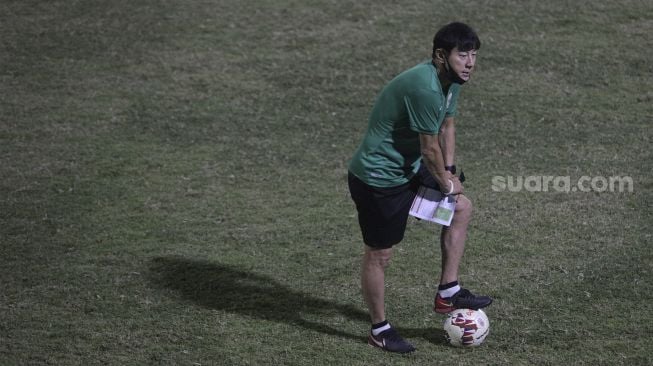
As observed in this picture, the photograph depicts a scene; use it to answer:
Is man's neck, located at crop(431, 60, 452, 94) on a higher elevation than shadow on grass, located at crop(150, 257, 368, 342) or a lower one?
higher

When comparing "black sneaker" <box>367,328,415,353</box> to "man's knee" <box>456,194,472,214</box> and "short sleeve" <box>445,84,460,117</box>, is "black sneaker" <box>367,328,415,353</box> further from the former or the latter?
"short sleeve" <box>445,84,460,117</box>

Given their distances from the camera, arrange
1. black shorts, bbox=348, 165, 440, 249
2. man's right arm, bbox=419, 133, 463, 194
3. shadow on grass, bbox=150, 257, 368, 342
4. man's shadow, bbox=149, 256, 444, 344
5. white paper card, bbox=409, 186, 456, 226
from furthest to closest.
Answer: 1. shadow on grass, bbox=150, 257, 368, 342
2. man's shadow, bbox=149, 256, 444, 344
3. white paper card, bbox=409, 186, 456, 226
4. black shorts, bbox=348, 165, 440, 249
5. man's right arm, bbox=419, 133, 463, 194

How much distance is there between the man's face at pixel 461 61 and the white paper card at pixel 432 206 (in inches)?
35.9

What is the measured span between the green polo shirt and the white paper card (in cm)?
18

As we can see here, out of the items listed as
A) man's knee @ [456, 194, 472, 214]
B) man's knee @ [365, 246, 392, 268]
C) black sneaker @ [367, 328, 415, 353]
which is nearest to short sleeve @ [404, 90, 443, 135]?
man's knee @ [456, 194, 472, 214]

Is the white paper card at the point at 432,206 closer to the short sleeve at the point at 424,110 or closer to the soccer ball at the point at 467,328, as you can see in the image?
the short sleeve at the point at 424,110

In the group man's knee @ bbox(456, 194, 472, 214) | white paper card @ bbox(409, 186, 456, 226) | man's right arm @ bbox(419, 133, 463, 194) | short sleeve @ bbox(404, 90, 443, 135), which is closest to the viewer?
short sleeve @ bbox(404, 90, 443, 135)

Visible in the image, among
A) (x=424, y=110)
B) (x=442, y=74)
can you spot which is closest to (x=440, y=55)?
(x=442, y=74)

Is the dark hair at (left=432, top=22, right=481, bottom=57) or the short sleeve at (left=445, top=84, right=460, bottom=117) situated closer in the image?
the dark hair at (left=432, top=22, right=481, bottom=57)

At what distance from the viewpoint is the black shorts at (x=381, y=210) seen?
695cm

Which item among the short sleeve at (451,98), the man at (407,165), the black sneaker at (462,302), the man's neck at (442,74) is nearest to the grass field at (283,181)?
the black sneaker at (462,302)

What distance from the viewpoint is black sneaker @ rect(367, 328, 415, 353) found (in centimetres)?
712

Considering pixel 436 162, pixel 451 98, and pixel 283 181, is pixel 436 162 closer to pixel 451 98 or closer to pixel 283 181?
pixel 451 98

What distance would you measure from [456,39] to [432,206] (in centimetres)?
125
